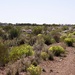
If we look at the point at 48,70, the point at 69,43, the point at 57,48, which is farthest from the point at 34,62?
the point at 69,43

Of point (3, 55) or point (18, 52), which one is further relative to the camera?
point (18, 52)

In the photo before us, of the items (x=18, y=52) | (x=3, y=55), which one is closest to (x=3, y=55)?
(x=3, y=55)

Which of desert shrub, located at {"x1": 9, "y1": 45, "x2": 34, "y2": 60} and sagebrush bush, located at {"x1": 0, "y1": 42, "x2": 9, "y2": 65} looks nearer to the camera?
sagebrush bush, located at {"x1": 0, "y1": 42, "x2": 9, "y2": 65}

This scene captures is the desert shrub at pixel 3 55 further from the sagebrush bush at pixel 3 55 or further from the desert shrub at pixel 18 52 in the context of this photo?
the desert shrub at pixel 18 52

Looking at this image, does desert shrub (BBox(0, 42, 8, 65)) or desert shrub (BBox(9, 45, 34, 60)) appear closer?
desert shrub (BBox(0, 42, 8, 65))

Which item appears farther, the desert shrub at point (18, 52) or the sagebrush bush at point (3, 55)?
the desert shrub at point (18, 52)

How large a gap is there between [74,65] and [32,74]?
529 cm

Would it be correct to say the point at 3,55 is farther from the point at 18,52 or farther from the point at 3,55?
the point at 18,52

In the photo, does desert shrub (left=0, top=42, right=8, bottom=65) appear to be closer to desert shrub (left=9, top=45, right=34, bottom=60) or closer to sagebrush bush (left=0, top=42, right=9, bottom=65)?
sagebrush bush (left=0, top=42, right=9, bottom=65)

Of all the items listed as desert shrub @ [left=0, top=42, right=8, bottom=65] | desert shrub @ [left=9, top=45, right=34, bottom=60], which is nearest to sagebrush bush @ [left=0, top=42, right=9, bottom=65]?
desert shrub @ [left=0, top=42, right=8, bottom=65]

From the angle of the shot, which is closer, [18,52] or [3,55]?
[3,55]

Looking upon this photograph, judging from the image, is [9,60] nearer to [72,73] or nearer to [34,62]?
[34,62]

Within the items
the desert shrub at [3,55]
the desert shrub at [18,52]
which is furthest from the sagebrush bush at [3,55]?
the desert shrub at [18,52]

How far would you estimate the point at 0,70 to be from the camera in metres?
15.4
